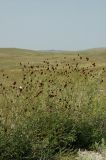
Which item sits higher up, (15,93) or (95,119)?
(15,93)

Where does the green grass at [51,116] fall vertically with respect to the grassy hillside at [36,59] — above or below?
above

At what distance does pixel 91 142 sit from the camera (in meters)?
11.2

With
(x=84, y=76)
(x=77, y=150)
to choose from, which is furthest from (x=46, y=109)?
(x=84, y=76)

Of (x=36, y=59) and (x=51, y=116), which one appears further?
(x=36, y=59)

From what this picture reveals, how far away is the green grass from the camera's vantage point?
957 cm

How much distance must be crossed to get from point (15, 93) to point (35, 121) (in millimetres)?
807

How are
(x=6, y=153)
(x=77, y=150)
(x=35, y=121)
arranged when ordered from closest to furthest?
(x=6, y=153) < (x=35, y=121) < (x=77, y=150)

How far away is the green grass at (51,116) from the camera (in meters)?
9.57

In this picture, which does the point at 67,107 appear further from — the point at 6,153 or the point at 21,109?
the point at 6,153

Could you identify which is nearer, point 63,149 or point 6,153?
point 6,153

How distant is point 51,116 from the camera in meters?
10.4

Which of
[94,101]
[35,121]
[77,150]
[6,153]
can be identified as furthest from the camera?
[94,101]

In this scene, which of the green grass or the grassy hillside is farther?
the grassy hillside

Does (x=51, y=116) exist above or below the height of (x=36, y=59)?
above
